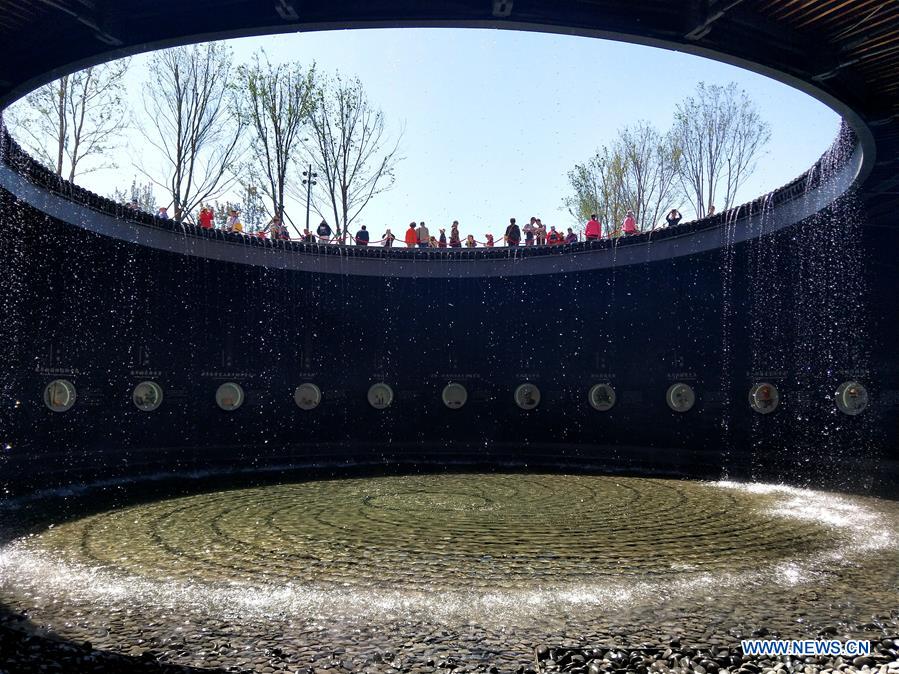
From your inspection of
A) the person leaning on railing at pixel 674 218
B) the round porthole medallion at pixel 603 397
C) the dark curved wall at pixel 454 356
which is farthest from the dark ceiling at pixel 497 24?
the round porthole medallion at pixel 603 397

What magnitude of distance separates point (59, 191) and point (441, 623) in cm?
1824

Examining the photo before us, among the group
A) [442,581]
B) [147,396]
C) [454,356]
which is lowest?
[442,581]

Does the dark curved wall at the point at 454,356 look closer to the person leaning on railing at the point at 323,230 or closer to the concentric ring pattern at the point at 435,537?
the person leaning on railing at the point at 323,230

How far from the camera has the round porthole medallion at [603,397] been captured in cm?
2845

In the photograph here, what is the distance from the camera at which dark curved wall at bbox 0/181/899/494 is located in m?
21.1

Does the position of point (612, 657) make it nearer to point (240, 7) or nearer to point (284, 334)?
point (240, 7)

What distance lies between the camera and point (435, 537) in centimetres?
1151

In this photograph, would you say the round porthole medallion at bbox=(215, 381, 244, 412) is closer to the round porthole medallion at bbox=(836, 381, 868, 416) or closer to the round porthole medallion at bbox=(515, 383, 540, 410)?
the round porthole medallion at bbox=(515, 383, 540, 410)

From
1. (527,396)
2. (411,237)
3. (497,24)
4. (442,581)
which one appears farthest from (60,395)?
(497,24)

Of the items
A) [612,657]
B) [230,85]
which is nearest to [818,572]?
[612,657]

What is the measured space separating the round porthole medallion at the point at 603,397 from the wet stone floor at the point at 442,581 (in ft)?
44.2

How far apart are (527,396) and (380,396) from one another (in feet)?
22.9

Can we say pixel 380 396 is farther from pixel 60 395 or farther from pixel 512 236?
pixel 60 395

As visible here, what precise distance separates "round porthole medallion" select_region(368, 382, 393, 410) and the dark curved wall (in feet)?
1.58
